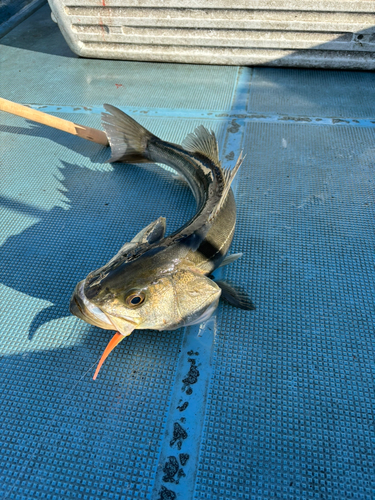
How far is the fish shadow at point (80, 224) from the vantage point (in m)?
2.67

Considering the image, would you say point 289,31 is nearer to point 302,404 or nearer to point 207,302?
point 207,302

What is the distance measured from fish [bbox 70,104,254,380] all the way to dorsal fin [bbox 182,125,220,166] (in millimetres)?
140

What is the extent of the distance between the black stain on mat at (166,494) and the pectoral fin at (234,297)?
113 centimetres

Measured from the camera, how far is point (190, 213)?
3055mm

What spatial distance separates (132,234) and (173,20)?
2.99 m

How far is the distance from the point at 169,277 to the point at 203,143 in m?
1.55

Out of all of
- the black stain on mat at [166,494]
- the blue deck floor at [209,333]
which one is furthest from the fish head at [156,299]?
the black stain on mat at [166,494]

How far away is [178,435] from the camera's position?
1.99 m

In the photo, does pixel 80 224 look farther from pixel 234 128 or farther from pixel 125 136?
pixel 234 128

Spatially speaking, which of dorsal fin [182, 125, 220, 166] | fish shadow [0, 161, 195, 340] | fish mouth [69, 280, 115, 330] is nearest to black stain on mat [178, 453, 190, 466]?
fish mouth [69, 280, 115, 330]

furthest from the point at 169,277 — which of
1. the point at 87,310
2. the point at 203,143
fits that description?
the point at 203,143

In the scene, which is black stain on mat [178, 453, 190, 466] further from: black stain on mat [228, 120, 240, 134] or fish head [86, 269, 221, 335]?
black stain on mat [228, 120, 240, 134]

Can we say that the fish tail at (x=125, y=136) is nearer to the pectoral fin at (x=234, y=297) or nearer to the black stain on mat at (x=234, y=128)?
the black stain on mat at (x=234, y=128)

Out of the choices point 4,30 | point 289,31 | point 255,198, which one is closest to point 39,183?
→ point 255,198
